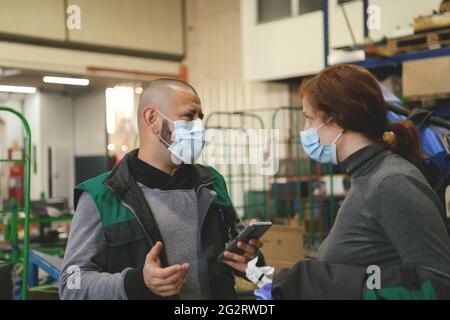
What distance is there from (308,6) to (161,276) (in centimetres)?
617

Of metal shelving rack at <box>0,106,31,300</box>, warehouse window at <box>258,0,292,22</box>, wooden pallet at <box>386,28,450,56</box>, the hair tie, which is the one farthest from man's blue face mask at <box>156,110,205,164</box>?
warehouse window at <box>258,0,292,22</box>

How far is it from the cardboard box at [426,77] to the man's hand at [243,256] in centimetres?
198

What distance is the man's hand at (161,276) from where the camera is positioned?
1.39 metres

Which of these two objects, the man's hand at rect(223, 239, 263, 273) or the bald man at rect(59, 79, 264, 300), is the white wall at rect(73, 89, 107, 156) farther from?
the man's hand at rect(223, 239, 263, 273)

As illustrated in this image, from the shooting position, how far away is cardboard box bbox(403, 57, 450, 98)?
311 cm

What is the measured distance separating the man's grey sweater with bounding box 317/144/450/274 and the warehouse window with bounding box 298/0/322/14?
5.79 metres

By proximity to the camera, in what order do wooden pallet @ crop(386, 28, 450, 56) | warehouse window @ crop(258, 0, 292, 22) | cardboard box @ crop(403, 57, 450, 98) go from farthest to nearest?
1. warehouse window @ crop(258, 0, 292, 22)
2. wooden pallet @ crop(386, 28, 450, 56)
3. cardboard box @ crop(403, 57, 450, 98)

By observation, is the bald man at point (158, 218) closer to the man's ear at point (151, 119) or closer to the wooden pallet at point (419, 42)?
the man's ear at point (151, 119)

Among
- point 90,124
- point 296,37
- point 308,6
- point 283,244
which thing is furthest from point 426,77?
point 308,6

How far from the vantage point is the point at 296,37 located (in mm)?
6957

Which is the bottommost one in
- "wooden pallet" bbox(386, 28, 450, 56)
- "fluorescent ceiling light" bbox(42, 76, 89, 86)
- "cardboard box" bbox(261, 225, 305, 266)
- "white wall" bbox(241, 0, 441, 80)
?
"cardboard box" bbox(261, 225, 305, 266)

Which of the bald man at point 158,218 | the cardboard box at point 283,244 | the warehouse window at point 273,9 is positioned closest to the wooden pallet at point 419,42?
the cardboard box at point 283,244

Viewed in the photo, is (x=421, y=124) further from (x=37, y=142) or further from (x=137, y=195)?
(x=37, y=142)

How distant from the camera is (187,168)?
1789mm
